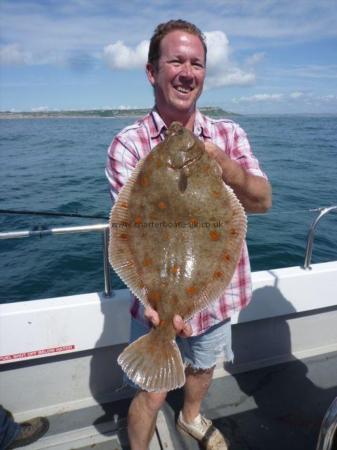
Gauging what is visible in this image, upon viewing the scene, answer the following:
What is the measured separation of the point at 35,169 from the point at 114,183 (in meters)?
18.8

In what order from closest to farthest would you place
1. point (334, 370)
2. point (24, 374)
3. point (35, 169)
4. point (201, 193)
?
point (201, 193), point (24, 374), point (334, 370), point (35, 169)

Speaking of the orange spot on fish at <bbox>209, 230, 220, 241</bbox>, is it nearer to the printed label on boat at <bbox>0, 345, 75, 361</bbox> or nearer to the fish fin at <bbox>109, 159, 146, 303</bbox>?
the fish fin at <bbox>109, 159, 146, 303</bbox>

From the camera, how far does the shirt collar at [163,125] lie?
2408 mm

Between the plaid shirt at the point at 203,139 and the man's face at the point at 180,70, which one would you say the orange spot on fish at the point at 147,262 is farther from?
the man's face at the point at 180,70

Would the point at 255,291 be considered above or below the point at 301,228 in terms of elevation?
above

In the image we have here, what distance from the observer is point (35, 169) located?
1964cm

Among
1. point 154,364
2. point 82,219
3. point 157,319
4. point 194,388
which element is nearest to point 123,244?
point 157,319

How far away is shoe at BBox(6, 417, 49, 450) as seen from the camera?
10.2 feet

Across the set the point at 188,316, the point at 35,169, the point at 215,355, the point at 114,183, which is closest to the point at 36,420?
the point at 215,355

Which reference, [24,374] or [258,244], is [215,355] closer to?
[24,374]

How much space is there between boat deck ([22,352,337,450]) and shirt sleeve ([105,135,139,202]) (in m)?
2.23

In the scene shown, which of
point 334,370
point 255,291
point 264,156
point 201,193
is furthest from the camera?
point 264,156

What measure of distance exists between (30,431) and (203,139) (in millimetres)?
2935

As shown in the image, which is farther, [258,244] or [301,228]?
[301,228]
